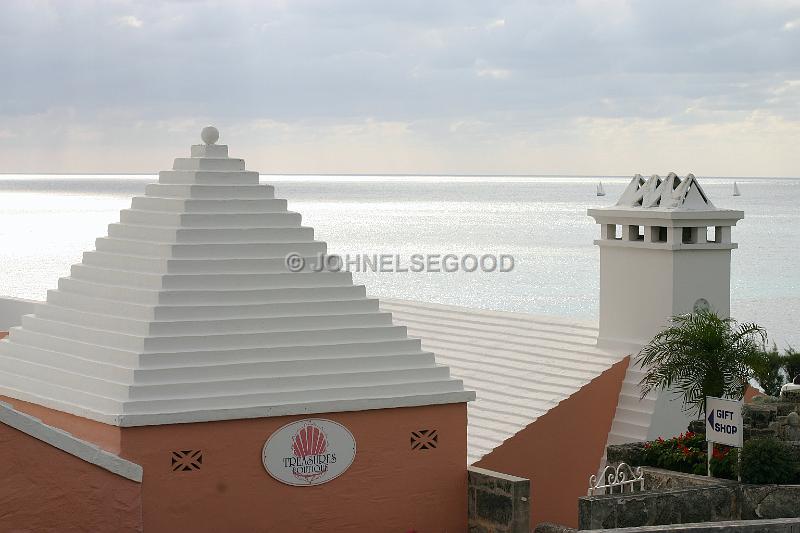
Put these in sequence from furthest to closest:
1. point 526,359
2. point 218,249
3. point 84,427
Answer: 1. point 526,359
2. point 218,249
3. point 84,427

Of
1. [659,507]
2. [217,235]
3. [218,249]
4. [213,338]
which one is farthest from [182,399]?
[659,507]

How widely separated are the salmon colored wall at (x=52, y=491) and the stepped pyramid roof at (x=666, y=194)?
455 inches

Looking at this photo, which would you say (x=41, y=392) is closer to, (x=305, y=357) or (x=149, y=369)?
(x=149, y=369)

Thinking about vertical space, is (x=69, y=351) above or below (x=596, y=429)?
above

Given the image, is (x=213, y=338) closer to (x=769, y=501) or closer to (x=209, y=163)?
(x=209, y=163)

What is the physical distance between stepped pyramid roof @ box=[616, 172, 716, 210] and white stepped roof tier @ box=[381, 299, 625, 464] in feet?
8.01

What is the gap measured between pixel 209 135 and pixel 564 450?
322 inches

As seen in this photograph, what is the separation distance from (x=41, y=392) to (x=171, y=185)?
296 centimetres

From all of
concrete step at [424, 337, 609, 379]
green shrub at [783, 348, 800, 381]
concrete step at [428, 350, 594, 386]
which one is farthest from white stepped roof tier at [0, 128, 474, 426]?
green shrub at [783, 348, 800, 381]

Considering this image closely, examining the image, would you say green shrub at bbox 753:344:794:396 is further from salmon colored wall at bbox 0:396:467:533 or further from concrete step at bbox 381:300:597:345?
salmon colored wall at bbox 0:396:467:533

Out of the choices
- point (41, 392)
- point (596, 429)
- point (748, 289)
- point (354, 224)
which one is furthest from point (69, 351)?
point (354, 224)

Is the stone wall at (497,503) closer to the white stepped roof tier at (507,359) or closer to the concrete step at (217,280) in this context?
the concrete step at (217,280)

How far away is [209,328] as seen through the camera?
52.0 feet

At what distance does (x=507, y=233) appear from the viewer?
147875 millimetres
